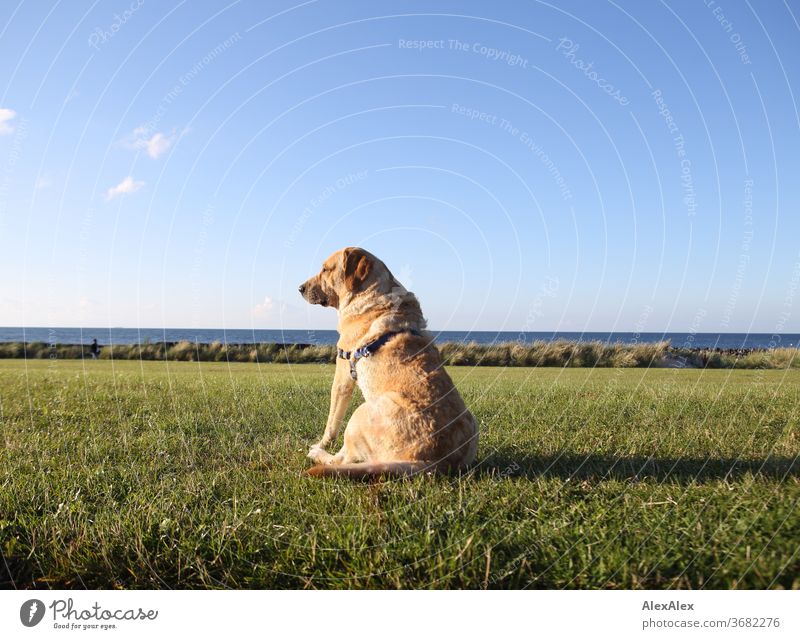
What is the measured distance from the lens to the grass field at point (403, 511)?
3.08 m

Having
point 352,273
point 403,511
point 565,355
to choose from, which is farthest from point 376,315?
point 565,355

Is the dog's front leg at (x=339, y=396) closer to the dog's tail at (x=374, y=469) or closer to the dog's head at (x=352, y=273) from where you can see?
the dog's head at (x=352, y=273)

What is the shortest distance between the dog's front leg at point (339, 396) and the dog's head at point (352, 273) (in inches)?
34.5

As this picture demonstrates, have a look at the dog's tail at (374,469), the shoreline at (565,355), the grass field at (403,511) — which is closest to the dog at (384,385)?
the dog's tail at (374,469)

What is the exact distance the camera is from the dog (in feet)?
15.8

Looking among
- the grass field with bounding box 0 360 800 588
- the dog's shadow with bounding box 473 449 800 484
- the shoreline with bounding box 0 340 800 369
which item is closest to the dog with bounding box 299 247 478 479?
the grass field with bounding box 0 360 800 588

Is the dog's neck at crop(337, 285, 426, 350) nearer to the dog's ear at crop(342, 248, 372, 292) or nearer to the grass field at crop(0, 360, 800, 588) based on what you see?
the dog's ear at crop(342, 248, 372, 292)

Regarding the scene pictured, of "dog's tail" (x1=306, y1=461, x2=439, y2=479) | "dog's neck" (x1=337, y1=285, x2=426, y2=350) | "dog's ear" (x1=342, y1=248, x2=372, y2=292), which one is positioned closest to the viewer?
"dog's tail" (x1=306, y1=461, x2=439, y2=479)

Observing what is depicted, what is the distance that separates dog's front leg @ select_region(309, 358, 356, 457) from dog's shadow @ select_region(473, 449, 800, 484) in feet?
5.51

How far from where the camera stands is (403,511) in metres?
3.84

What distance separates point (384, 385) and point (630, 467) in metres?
2.70

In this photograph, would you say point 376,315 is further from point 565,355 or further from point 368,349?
point 565,355
